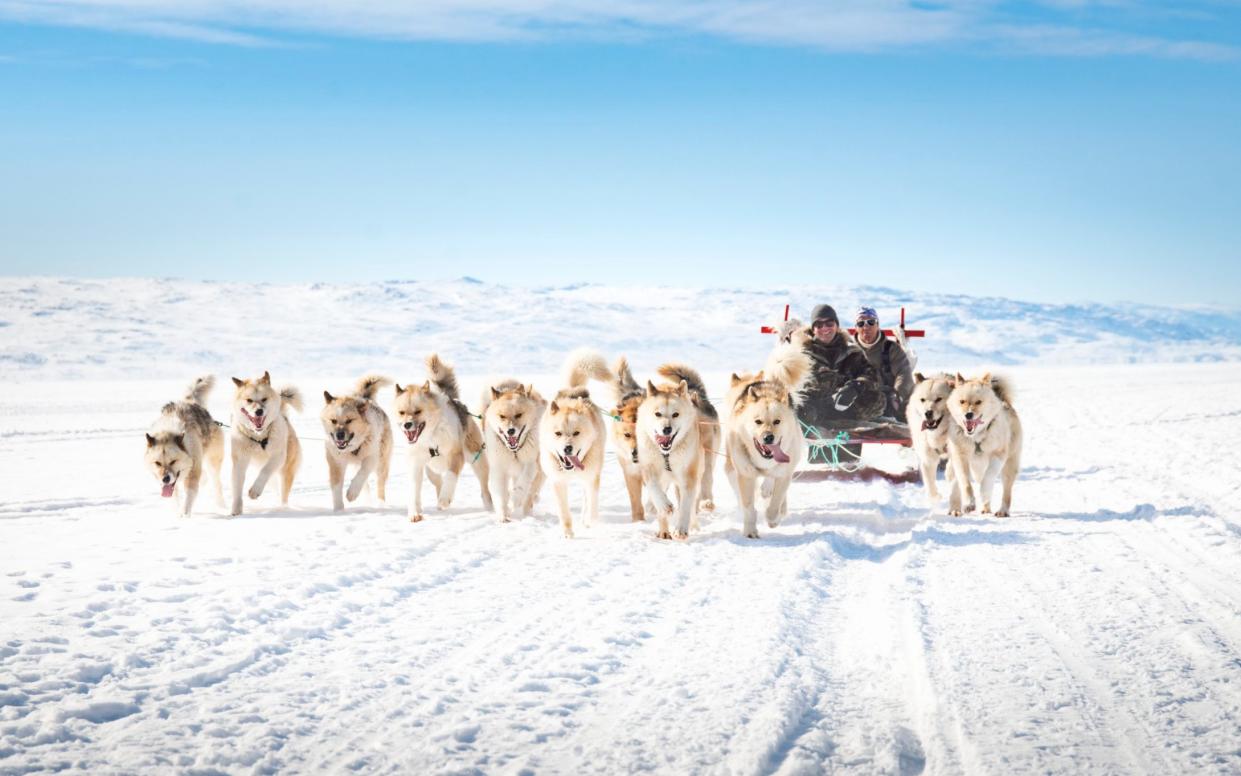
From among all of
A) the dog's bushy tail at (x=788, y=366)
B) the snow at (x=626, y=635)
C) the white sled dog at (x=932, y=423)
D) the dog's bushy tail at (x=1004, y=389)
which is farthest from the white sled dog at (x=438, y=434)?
the dog's bushy tail at (x=1004, y=389)

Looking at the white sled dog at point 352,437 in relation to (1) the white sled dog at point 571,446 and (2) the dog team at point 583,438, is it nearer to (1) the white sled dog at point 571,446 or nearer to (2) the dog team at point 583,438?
(2) the dog team at point 583,438

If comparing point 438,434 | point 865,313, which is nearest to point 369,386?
point 438,434

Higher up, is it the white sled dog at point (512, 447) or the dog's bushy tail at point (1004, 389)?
the dog's bushy tail at point (1004, 389)

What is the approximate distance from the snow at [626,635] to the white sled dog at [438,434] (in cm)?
28

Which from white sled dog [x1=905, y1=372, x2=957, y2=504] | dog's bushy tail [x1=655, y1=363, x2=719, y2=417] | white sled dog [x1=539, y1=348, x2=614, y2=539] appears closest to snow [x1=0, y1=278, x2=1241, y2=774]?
white sled dog [x1=539, y1=348, x2=614, y2=539]

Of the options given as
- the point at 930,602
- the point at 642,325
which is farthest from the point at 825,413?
the point at 642,325

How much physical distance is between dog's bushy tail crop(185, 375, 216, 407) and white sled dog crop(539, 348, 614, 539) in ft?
9.99

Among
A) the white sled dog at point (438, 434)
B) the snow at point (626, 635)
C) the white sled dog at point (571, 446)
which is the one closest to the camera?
the snow at point (626, 635)

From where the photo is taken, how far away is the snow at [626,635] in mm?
3434

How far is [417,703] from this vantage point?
3.84 m

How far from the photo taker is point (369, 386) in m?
8.98

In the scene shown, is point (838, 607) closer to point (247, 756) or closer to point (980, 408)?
point (247, 756)

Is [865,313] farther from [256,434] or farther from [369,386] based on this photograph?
[256,434]

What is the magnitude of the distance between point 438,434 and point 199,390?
6.90ft
